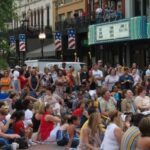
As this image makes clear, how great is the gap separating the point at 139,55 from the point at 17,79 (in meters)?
15.6

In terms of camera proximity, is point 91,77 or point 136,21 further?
point 136,21

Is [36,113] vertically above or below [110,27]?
below

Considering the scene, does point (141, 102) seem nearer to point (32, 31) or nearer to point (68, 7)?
point (68, 7)

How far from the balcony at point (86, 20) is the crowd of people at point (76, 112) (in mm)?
12212

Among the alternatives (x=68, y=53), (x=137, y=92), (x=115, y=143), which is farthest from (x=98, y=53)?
(x=115, y=143)

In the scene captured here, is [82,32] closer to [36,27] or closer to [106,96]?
[36,27]

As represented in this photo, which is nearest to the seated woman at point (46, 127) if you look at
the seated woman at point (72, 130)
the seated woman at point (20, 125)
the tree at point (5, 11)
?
the seated woman at point (20, 125)

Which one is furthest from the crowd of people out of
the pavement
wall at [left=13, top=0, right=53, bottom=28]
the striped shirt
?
wall at [left=13, top=0, right=53, bottom=28]

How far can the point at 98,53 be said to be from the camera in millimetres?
46125

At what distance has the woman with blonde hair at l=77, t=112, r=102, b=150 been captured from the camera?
40.1 feet

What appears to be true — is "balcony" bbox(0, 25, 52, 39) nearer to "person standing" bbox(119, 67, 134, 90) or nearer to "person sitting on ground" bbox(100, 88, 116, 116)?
"person standing" bbox(119, 67, 134, 90)

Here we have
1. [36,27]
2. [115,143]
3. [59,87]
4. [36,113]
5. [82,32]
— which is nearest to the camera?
[115,143]

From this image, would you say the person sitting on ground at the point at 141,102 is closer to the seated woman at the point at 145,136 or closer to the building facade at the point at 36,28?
the seated woman at the point at 145,136

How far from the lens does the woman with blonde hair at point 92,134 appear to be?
1222 centimetres
